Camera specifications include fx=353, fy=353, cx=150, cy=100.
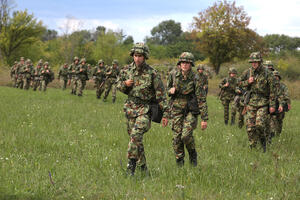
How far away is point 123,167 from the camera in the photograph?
6.73 metres

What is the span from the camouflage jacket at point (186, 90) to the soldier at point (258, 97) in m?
2.49

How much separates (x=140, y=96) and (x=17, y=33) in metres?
62.3

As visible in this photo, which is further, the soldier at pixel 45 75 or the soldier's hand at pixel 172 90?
the soldier at pixel 45 75

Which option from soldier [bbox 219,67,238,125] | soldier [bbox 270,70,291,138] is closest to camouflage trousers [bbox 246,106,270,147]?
soldier [bbox 270,70,291,138]

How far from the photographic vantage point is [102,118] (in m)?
13.3

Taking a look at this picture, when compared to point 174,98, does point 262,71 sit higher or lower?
higher

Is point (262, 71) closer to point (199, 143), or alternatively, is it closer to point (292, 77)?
point (199, 143)

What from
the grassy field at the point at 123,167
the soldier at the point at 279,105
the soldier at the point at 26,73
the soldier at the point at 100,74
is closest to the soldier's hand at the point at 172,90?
the grassy field at the point at 123,167

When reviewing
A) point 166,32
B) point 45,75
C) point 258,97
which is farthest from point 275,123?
point 166,32

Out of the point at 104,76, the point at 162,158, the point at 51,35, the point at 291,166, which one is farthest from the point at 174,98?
the point at 51,35

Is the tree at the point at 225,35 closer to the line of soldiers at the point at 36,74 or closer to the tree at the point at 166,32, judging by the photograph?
the line of soldiers at the point at 36,74

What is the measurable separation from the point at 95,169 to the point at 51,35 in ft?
464

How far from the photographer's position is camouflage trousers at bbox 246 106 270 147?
866 centimetres

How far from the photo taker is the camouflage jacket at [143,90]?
6202mm
